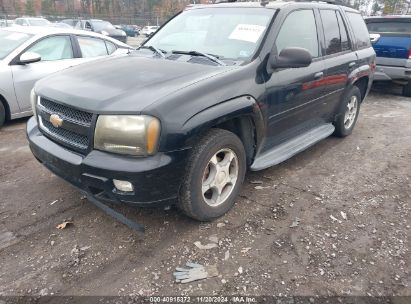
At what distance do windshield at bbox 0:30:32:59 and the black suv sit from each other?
9.18ft

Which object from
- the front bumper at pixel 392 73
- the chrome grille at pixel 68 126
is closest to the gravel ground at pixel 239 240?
the chrome grille at pixel 68 126

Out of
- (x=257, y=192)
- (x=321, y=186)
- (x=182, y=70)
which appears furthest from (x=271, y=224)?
(x=182, y=70)

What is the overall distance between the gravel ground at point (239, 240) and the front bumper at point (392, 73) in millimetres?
4383

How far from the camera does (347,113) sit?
545 cm

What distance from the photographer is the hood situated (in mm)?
2648

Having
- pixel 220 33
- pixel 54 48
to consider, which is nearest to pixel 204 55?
pixel 220 33

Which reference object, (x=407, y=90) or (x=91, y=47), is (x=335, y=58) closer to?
(x=91, y=47)

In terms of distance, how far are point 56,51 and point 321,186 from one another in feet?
16.1

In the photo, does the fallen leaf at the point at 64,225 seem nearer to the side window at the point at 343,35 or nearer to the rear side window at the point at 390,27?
the side window at the point at 343,35

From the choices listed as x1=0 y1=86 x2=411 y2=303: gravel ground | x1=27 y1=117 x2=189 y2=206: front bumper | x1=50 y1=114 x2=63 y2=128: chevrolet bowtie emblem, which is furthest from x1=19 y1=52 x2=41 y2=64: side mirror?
x1=27 y1=117 x2=189 y2=206: front bumper

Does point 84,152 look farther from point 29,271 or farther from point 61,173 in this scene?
point 29,271

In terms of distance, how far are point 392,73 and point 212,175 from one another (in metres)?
6.74

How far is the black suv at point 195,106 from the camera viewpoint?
8.53ft

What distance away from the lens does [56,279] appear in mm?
2568
